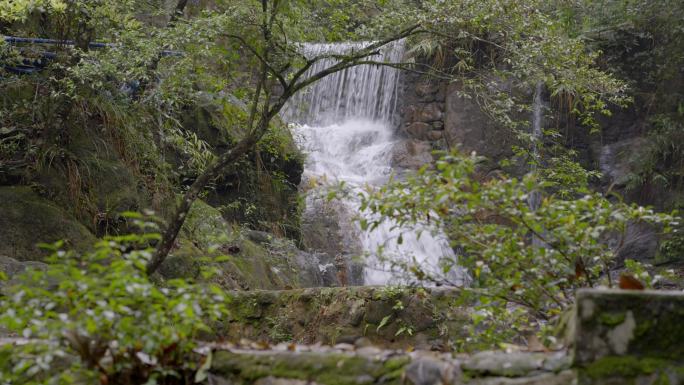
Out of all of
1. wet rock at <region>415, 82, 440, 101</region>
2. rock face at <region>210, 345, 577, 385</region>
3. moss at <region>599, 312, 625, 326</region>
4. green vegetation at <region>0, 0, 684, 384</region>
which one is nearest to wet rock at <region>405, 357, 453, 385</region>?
rock face at <region>210, 345, 577, 385</region>

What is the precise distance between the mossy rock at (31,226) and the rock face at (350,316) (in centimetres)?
167

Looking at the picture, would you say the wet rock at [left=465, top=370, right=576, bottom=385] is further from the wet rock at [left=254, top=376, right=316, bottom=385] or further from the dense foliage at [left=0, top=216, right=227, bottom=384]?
the dense foliage at [left=0, top=216, right=227, bottom=384]

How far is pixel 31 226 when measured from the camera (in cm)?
632

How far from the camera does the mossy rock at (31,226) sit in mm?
6117

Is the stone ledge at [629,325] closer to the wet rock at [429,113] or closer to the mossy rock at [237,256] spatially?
the mossy rock at [237,256]

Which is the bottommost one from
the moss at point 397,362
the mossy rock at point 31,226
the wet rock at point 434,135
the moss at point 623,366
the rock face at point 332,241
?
the rock face at point 332,241

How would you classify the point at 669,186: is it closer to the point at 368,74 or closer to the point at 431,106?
the point at 431,106

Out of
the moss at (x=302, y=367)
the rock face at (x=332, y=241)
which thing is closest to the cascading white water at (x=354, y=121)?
the rock face at (x=332, y=241)

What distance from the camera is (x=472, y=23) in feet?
19.6

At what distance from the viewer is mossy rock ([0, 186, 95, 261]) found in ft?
20.1

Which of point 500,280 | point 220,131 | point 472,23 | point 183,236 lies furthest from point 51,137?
point 500,280

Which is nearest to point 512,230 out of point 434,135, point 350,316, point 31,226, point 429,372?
point 429,372

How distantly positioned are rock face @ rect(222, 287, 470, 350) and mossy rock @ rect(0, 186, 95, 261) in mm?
1669

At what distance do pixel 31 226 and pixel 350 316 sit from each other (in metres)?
3.16
